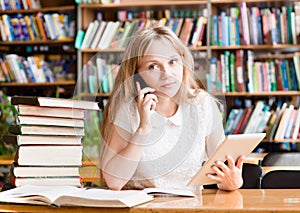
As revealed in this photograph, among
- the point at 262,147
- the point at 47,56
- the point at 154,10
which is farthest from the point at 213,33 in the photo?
the point at 47,56

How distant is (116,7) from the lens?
550 cm

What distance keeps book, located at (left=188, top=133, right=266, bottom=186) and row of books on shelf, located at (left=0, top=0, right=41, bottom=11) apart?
4192 millimetres

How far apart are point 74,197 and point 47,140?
360mm

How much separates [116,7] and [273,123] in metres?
1.49

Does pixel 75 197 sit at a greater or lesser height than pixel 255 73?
greater

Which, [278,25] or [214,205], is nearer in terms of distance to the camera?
[214,205]

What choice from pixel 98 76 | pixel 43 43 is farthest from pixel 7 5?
pixel 98 76

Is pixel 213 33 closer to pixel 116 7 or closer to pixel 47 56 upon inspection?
pixel 116 7

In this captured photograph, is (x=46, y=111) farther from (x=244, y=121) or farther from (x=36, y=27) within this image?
(x=36, y=27)

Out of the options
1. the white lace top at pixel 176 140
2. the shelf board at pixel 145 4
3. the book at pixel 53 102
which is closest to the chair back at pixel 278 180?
the white lace top at pixel 176 140

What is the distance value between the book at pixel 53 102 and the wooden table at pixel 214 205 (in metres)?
0.32

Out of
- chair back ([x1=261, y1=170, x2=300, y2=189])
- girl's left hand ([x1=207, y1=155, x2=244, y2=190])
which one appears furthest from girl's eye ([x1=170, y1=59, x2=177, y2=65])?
chair back ([x1=261, y1=170, x2=300, y2=189])

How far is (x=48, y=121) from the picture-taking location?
183 cm

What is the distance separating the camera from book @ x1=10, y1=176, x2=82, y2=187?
1808 mm
